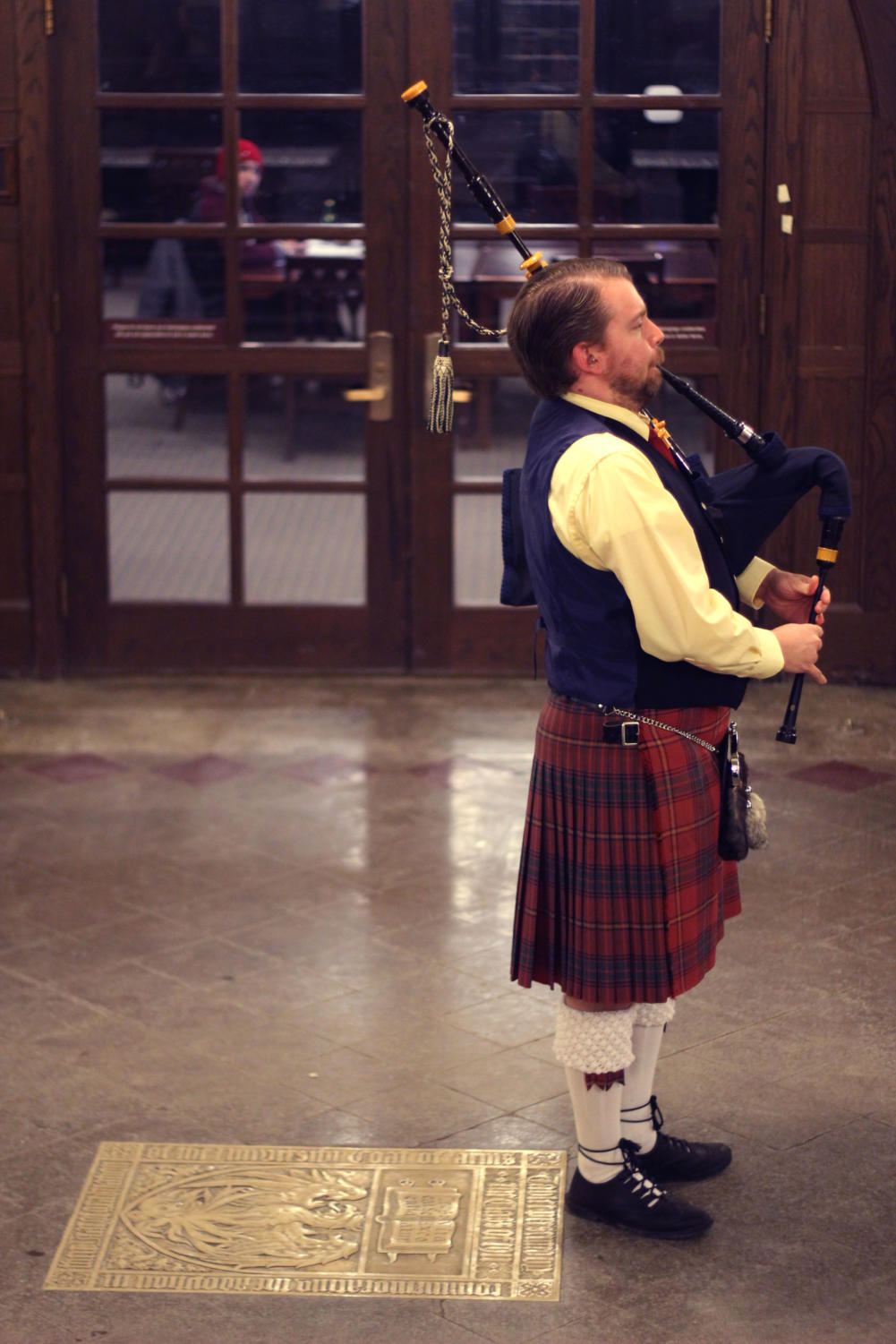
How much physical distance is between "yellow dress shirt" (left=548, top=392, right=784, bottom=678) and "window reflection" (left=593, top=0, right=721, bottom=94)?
3536mm

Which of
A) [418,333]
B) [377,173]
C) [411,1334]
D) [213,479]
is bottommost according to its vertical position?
[411,1334]

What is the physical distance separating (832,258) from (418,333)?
4.58 feet

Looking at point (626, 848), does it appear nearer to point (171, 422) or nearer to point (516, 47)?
point (171, 422)

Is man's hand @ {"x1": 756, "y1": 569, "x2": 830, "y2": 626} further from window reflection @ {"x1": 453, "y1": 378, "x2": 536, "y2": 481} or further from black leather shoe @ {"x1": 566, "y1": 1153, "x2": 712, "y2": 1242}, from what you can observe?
window reflection @ {"x1": 453, "y1": 378, "x2": 536, "y2": 481}

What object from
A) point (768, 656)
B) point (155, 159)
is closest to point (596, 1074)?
point (768, 656)

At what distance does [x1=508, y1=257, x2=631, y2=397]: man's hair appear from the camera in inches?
113

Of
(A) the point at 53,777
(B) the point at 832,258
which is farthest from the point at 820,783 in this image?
(A) the point at 53,777

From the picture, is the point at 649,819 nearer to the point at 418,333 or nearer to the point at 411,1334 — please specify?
the point at 411,1334

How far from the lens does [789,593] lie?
3.17 meters

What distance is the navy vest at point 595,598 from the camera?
113 inches

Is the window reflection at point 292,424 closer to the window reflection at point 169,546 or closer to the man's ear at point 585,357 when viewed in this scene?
the window reflection at point 169,546

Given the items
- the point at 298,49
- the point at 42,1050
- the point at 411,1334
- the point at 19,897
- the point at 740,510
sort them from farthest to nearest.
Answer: the point at 298,49, the point at 19,897, the point at 42,1050, the point at 740,510, the point at 411,1334

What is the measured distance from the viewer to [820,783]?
5.42 m

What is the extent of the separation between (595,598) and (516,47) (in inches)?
145
